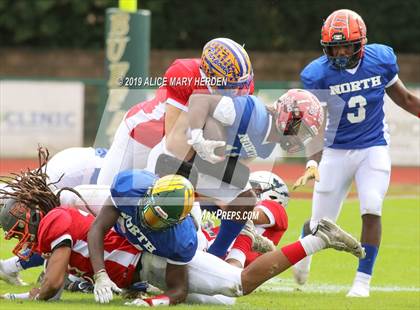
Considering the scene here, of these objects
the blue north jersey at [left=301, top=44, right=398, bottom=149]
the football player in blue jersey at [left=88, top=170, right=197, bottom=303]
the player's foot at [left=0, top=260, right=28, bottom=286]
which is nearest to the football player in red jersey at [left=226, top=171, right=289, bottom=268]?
the blue north jersey at [left=301, top=44, right=398, bottom=149]

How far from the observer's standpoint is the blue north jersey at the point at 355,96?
7.43 m

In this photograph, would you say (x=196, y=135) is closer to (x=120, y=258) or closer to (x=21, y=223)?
(x=120, y=258)

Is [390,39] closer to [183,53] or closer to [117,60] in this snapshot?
[183,53]

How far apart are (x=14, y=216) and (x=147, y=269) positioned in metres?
0.87

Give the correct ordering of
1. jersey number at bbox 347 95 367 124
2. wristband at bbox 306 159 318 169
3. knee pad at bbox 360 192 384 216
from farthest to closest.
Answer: jersey number at bbox 347 95 367 124 → knee pad at bbox 360 192 384 216 → wristband at bbox 306 159 318 169

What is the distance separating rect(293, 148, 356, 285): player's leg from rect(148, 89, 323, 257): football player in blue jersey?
34.5 inches

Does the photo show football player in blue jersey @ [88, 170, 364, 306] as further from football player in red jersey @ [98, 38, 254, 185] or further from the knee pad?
the knee pad

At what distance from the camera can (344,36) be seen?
7238 millimetres

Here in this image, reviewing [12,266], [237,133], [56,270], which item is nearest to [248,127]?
[237,133]

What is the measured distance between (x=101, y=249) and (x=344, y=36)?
2587mm

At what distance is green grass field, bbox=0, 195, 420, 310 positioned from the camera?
615 cm

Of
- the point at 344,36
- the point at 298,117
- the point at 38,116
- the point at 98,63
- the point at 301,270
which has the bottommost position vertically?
the point at 98,63

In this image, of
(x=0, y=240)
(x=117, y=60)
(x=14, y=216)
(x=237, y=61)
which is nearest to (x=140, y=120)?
(x=237, y=61)

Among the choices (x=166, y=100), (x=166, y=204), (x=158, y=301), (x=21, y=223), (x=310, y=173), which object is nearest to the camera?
(x=166, y=204)
